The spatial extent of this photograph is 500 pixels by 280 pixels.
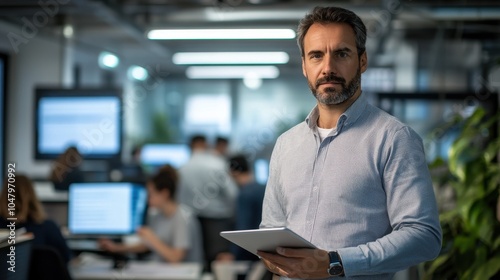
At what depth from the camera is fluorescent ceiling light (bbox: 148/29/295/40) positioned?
901cm

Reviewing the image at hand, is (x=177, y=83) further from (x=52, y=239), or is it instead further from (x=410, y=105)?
(x=52, y=239)

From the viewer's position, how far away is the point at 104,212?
231 inches

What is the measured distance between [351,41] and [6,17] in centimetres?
886

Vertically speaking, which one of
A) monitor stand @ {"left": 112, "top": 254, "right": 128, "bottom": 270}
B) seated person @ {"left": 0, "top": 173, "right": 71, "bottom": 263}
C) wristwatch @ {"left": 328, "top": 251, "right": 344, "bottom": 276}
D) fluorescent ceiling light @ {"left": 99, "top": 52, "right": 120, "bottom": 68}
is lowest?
monitor stand @ {"left": 112, "top": 254, "right": 128, "bottom": 270}

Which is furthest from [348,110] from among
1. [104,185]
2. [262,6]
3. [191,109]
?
[191,109]

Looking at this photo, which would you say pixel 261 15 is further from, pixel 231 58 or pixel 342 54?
pixel 342 54

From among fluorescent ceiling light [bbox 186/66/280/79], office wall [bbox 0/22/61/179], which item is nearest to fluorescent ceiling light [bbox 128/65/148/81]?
fluorescent ceiling light [bbox 186/66/280/79]

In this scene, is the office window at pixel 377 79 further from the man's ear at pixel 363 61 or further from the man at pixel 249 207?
the man's ear at pixel 363 61

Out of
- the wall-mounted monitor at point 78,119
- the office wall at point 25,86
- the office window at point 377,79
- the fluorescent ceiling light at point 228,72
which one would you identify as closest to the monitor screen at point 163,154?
the fluorescent ceiling light at point 228,72

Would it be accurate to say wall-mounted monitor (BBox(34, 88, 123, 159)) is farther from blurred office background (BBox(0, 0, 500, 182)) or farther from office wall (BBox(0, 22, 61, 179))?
office wall (BBox(0, 22, 61, 179))

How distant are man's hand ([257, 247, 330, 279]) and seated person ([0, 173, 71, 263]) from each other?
2.73 meters

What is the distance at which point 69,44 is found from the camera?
36.6 ft

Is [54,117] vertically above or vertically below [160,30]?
below

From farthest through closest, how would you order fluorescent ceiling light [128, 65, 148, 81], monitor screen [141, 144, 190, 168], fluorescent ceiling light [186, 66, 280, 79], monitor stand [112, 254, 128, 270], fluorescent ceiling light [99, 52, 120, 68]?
1. fluorescent ceiling light [128, 65, 148, 81]
2. fluorescent ceiling light [186, 66, 280, 79]
3. fluorescent ceiling light [99, 52, 120, 68]
4. monitor screen [141, 144, 190, 168]
5. monitor stand [112, 254, 128, 270]
